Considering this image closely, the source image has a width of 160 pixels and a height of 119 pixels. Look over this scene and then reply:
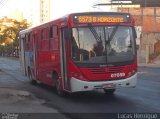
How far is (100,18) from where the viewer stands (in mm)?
16219

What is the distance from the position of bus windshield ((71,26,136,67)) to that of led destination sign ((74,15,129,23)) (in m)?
0.24

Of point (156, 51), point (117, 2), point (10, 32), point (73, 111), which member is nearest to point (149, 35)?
point (156, 51)

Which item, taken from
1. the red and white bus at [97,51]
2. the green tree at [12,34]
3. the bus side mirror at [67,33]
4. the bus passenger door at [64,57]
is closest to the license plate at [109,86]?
the red and white bus at [97,51]

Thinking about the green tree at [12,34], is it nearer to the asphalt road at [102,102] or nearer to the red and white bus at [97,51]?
the asphalt road at [102,102]

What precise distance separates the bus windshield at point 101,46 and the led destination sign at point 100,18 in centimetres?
24

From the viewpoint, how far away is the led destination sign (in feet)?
52.6

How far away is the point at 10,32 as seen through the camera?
385ft

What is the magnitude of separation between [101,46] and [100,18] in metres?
1.00

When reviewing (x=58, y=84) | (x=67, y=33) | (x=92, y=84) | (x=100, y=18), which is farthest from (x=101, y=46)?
(x=58, y=84)

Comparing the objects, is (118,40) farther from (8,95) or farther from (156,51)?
(156,51)

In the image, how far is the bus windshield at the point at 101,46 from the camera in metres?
15.8

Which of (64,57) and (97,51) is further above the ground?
(97,51)

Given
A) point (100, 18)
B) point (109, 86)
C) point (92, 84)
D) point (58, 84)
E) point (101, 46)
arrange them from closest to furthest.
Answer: point (92, 84)
point (109, 86)
point (101, 46)
point (100, 18)
point (58, 84)

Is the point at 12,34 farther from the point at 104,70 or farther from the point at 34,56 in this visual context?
the point at 104,70
